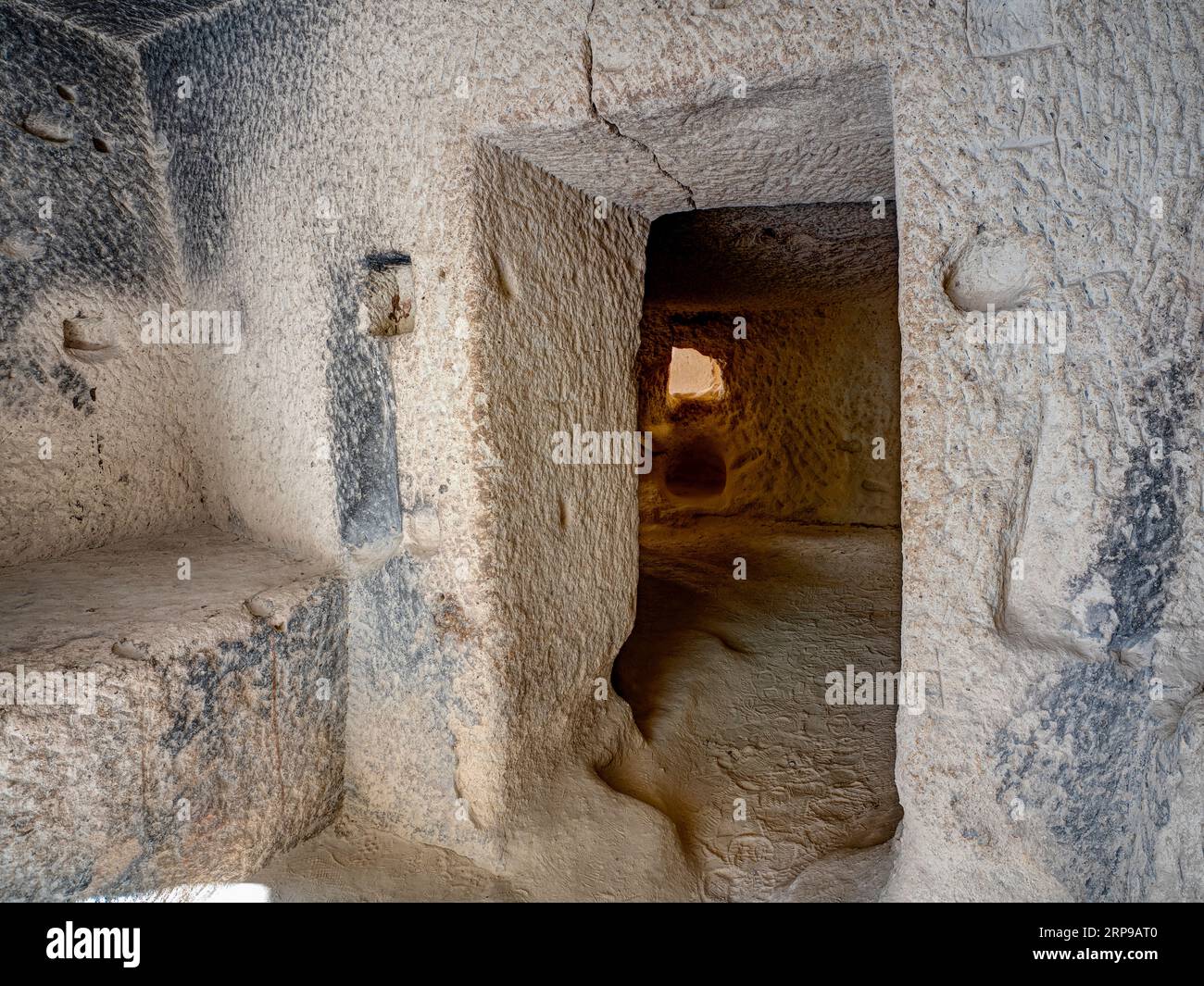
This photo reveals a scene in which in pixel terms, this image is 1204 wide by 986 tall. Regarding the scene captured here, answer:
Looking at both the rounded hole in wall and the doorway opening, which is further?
the rounded hole in wall

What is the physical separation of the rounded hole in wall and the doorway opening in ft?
0.06

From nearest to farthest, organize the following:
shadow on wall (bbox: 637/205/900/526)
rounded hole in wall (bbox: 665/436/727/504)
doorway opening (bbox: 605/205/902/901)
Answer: doorway opening (bbox: 605/205/902/901) → shadow on wall (bbox: 637/205/900/526) → rounded hole in wall (bbox: 665/436/727/504)

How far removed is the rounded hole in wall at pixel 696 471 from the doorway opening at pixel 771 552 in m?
0.02

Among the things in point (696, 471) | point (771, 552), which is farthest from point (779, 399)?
point (771, 552)

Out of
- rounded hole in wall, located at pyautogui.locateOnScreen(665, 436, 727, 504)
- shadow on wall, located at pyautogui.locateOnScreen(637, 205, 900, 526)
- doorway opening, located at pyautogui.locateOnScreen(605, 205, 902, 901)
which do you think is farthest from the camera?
rounded hole in wall, located at pyautogui.locateOnScreen(665, 436, 727, 504)

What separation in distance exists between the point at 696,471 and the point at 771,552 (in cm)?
187

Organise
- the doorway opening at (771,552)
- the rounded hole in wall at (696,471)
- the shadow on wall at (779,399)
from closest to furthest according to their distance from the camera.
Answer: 1. the doorway opening at (771,552)
2. the shadow on wall at (779,399)
3. the rounded hole in wall at (696,471)

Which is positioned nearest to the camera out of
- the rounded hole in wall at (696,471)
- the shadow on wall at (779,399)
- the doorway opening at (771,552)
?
the doorway opening at (771,552)

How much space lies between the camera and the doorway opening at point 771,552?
228 centimetres

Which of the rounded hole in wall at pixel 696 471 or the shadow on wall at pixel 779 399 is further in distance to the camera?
the rounded hole in wall at pixel 696 471

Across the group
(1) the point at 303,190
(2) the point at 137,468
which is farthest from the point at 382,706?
(1) the point at 303,190

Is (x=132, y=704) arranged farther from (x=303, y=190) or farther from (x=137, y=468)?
(x=303, y=190)

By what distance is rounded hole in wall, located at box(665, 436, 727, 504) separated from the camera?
6184 mm

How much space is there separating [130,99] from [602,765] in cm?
245
